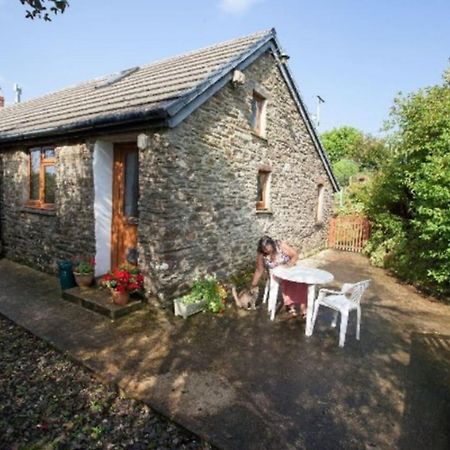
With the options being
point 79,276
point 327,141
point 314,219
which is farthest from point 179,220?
point 327,141

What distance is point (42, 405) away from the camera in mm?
3430

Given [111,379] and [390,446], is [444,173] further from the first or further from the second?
[111,379]

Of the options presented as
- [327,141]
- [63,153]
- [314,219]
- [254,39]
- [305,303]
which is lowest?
[305,303]

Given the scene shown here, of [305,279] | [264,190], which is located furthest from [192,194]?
[264,190]

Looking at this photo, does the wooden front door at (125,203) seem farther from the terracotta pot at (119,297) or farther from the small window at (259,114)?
the small window at (259,114)

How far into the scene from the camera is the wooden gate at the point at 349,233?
14.2m

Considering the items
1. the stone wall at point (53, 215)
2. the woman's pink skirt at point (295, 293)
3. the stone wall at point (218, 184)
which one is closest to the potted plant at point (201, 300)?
the stone wall at point (218, 184)

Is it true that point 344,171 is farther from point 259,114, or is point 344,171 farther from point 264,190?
point 259,114

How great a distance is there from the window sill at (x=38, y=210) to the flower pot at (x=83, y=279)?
2.11 metres

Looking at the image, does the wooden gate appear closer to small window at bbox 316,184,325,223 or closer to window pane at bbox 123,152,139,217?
small window at bbox 316,184,325,223

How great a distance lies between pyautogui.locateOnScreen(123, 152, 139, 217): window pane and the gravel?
3340 millimetres

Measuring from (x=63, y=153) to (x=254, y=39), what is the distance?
18.6 ft

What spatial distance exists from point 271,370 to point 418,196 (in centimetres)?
603

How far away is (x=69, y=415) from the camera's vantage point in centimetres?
328
